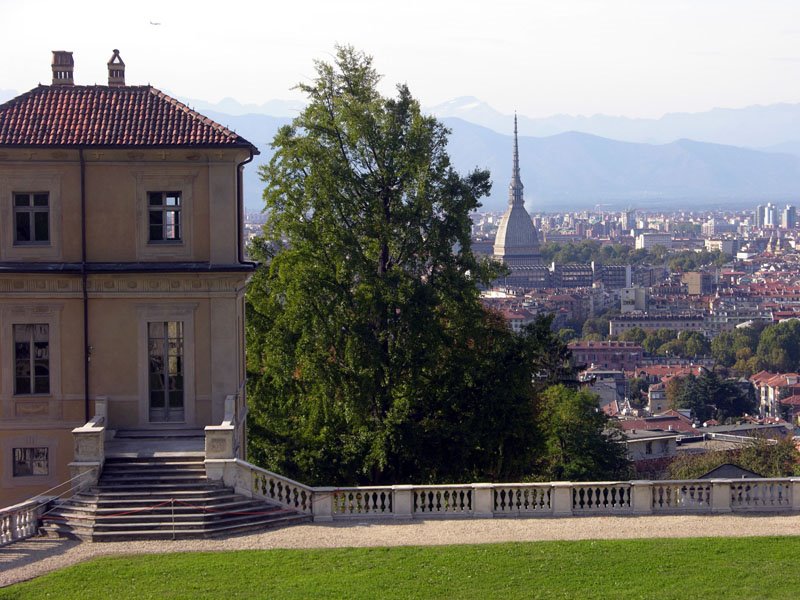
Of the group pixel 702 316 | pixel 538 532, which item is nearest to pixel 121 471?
pixel 538 532

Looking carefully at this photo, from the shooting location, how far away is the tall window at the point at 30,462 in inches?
862

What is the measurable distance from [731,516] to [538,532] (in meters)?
3.04

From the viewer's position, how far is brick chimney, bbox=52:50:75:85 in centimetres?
2380

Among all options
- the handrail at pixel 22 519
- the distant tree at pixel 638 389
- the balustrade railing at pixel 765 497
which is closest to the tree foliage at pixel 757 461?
the balustrade railing at pixel 765 497

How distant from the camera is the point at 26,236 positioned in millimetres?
22109

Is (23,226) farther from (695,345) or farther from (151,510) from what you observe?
(695,345)

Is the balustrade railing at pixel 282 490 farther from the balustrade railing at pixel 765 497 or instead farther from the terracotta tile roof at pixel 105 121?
the balustrade railing at pixel 765 497

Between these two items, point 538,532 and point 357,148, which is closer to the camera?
point 538,532

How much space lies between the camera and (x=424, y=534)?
61.3 feet

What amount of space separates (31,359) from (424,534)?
7596 mm

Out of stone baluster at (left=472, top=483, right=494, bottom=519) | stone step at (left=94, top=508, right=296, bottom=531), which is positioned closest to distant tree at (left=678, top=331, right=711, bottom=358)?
stone baluster at (left=472, top=483, right=494, bottom=519)

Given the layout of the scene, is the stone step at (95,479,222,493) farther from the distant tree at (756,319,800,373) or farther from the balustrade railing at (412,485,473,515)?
the distant tree at (756,319,800,373)

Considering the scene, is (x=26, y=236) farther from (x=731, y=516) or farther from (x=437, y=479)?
(x=731, y=516)

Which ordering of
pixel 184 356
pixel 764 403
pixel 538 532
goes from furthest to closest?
pixel 764 403 < pixel 184 356 < pixel 538 532
